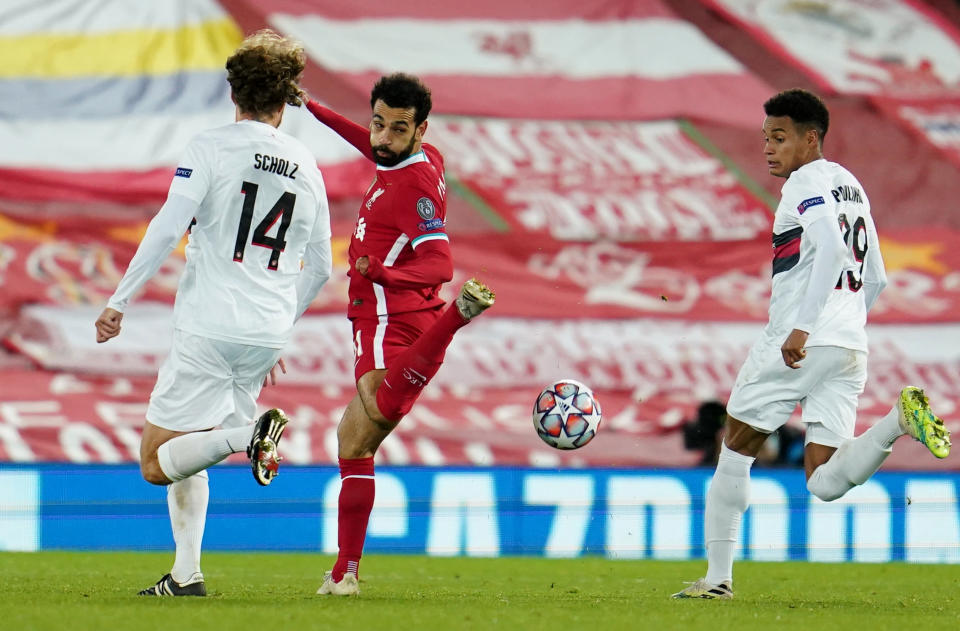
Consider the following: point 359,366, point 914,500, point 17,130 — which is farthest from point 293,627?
point 17,130

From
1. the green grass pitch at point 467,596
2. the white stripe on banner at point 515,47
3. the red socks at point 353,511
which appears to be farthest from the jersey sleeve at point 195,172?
the white stripe on banner at point 515,47

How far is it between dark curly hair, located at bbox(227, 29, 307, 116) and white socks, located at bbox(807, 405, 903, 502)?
8.06ft

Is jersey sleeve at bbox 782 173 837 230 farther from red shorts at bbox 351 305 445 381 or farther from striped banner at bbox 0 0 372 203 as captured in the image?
striped banner at bbox 0 0 372 203

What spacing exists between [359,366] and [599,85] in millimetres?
10459

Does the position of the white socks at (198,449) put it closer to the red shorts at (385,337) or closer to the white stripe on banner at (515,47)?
the red shorts at (385,337)

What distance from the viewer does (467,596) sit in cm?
602

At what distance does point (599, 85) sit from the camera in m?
15.7

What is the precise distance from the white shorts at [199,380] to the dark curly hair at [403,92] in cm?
107

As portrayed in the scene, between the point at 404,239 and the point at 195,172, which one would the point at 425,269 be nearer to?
the point at 404,239

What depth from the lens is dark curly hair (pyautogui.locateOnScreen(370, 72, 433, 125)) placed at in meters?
5.63

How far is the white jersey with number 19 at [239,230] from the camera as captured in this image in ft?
17.0

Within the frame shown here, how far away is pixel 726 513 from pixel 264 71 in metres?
2.44

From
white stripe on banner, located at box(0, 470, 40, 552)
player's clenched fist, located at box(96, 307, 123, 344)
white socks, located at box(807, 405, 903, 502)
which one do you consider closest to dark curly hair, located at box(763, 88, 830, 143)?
white socks, located at box(807, 405, 903, 502)

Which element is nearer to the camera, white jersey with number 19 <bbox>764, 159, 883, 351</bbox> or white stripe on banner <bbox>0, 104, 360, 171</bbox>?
white jersey with number 19 <bbox>764, 159, 883, 351</bbox>
